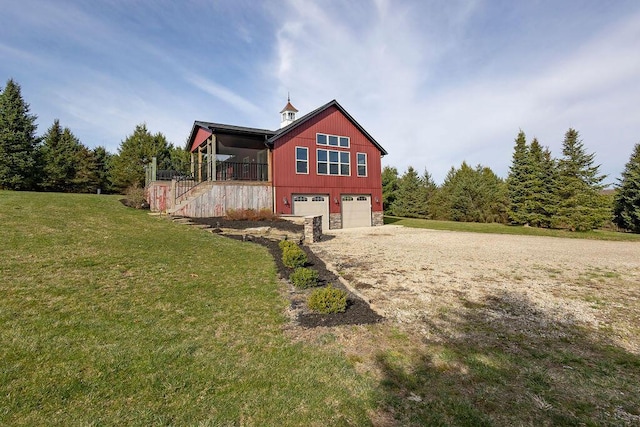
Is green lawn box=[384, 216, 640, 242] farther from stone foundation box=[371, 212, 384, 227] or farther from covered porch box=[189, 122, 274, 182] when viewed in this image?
covered porch box=[189, 122, 274, 182]

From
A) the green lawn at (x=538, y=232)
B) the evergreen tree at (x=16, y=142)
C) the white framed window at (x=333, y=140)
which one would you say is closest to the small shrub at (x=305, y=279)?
the white framed window at (x=333, y=140)

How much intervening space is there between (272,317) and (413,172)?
37281 millimetres

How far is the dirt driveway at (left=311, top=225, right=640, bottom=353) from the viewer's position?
4344mm

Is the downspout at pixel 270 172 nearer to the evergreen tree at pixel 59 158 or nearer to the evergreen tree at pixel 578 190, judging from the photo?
the evergreen tree at pixel 578 190

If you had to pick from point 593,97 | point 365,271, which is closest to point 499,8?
point 593,97

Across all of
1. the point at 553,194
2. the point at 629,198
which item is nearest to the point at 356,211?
the point at 553,194

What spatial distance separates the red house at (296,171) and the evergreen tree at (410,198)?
740 inches

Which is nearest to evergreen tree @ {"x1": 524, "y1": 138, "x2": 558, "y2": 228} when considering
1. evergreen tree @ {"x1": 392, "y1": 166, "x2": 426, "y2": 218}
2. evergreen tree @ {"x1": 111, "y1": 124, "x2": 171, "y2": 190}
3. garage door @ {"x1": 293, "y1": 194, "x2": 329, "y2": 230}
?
evergreen tree @ {"x1": 392, "y1": 166, "x2": 426, "y2": 218}

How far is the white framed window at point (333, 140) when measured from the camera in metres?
17.8

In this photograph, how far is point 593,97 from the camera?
14188mm

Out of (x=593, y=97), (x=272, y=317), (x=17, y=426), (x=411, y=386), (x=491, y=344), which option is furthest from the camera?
(x=593, y=97)

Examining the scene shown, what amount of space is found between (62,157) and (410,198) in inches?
1602

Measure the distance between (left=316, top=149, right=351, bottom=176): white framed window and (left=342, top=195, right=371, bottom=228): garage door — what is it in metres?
1.81

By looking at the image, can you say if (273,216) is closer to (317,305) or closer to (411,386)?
(317,305)
